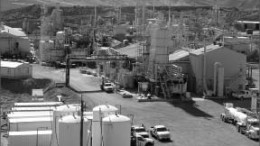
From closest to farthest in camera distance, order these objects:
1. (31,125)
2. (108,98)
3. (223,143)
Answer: (31,125), (223,143), (108,98)

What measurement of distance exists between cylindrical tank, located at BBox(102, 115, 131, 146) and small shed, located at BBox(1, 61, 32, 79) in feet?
44.0

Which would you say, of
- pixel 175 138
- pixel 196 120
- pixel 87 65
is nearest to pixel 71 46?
pixel 87 65

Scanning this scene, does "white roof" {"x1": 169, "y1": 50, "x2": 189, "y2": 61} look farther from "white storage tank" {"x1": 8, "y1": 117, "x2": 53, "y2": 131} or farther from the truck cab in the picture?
"white storage tank" {"x1": 8, "y1": 117, "x2": 53, "y2": 131}

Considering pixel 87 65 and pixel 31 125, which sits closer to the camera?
pixel 31 125

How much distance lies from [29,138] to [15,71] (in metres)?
11.9

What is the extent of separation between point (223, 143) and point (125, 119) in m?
4.48

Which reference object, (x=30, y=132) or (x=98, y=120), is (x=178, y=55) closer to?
(x=30, y=132)

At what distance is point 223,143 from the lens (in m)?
15.9

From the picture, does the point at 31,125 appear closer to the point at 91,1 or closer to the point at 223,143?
the point at 223,143

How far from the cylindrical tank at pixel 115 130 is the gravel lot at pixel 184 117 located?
138 inches

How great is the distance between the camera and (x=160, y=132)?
53.5 feet

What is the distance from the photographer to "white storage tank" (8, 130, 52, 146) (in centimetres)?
1345

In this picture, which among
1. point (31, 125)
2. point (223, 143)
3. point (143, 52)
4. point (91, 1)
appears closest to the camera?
point (31, 125)

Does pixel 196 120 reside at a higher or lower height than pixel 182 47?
lower
